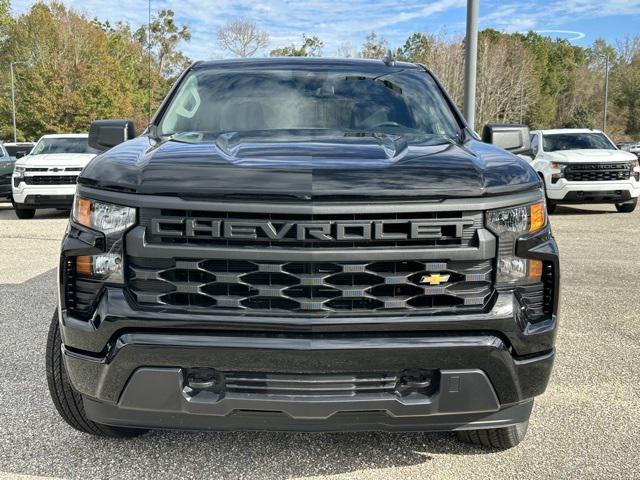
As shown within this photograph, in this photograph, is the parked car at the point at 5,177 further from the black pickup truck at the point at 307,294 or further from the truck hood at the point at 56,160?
the black pickup truck at the point at 307,294

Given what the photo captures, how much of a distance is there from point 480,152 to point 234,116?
4.58 feet

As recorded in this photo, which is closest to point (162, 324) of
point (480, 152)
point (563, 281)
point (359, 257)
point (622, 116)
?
point (359, 257)

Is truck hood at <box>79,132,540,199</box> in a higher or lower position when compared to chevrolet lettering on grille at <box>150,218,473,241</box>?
higher

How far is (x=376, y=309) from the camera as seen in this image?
225 cm

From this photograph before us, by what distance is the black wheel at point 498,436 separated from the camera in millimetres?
2785

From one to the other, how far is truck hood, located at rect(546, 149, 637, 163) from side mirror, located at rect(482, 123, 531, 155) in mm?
9263

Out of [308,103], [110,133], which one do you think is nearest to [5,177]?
[110,133]

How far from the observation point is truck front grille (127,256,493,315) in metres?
2.23

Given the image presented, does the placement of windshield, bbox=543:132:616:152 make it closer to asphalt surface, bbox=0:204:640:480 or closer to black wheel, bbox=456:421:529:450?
asphalt surface, bbox=0:204:640:480

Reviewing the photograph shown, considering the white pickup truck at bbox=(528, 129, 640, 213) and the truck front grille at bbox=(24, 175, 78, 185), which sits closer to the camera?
the truck front grille at bbox=(24, 175, 78, 185)

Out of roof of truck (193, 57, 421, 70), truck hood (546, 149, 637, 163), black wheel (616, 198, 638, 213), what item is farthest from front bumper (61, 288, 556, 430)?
black wheel (616, 198, 638, 213)

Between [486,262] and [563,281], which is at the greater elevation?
[486,262]

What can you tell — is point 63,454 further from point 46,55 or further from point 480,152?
point 46,55

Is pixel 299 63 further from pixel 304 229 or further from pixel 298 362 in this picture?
pixel 298 362
